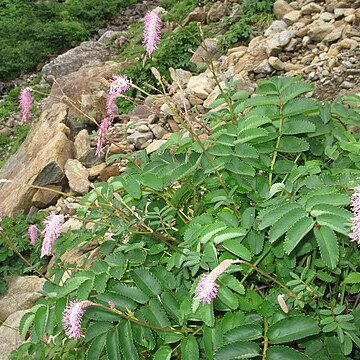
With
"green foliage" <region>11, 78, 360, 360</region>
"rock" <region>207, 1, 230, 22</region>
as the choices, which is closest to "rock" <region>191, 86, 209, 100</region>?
"green foliage" <region>11, 78, 360, 360</region>

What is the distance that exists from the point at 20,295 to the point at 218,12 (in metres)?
4.07

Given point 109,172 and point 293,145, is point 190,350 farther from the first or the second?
point 109,172

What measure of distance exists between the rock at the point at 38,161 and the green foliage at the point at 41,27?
4619mm

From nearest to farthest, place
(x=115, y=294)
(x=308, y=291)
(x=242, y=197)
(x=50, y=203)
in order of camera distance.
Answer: (x=308, y=291), (x=115, y=294), (x=242, y=197), (x=50, y=203)

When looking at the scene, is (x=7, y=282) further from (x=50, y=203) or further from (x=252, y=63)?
(x=252, y=63)

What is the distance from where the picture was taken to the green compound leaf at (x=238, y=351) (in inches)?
50.1

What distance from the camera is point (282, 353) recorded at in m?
1.29

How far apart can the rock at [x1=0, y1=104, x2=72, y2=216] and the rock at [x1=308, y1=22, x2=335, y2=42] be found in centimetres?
208

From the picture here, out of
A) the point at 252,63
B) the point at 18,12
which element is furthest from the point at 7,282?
the point at 18,12

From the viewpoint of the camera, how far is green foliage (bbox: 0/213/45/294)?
330 cm

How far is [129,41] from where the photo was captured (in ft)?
26.4

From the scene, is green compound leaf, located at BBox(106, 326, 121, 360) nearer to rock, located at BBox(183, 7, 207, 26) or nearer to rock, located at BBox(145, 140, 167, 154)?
rock, located at BBox(145, 140, 167, 154)

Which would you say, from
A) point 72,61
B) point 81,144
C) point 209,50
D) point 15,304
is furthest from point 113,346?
point 72,61

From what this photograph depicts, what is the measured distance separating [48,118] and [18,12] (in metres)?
6.54
